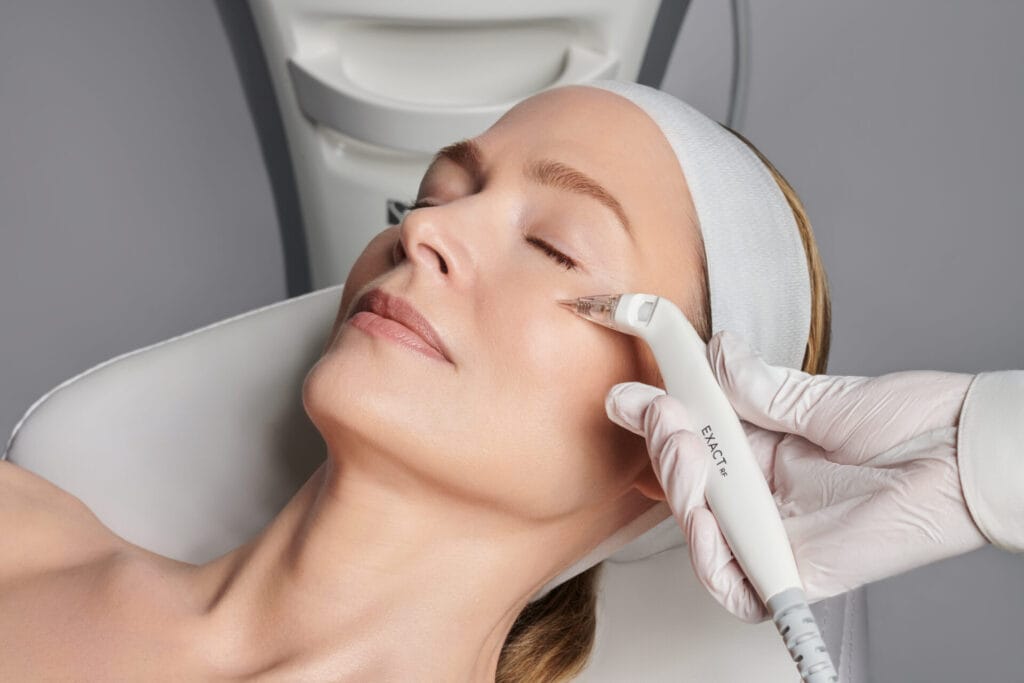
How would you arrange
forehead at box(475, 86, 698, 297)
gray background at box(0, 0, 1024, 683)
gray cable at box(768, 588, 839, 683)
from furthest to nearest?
1. gray background at box(0, 0, 1024, 683)
2. forehead at box(475, 86, 698, 297)
3. gray cable at box(768, 588, 839, 683)

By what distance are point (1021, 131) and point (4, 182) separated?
1857 millimetres

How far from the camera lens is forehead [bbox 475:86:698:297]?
1.33 m

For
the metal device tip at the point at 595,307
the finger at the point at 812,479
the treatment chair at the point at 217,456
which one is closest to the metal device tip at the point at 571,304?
the metal device tip at the point at 595,307

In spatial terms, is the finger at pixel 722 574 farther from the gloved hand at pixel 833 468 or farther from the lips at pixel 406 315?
the lips at pixel 406 315

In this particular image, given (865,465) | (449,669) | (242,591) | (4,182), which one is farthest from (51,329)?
(865,465)

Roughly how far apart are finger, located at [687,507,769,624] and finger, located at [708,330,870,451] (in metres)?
0.18

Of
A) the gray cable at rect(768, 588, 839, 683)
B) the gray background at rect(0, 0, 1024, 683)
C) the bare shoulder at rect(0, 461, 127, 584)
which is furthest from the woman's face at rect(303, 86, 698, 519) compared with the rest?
the gray background at rect(0, 0, 1024, 683)

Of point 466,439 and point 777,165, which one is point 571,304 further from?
point 777,165

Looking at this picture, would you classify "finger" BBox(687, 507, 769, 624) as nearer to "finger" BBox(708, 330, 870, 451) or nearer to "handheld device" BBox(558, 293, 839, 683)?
"handheld device" BBox(558, 293, 839, 683)

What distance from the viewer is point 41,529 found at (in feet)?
4.63

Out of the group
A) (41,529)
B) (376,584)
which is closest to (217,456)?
(41,529)

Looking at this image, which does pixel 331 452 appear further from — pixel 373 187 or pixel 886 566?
pixel 373 187

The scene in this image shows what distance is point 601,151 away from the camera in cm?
134

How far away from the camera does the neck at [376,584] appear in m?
1.30
